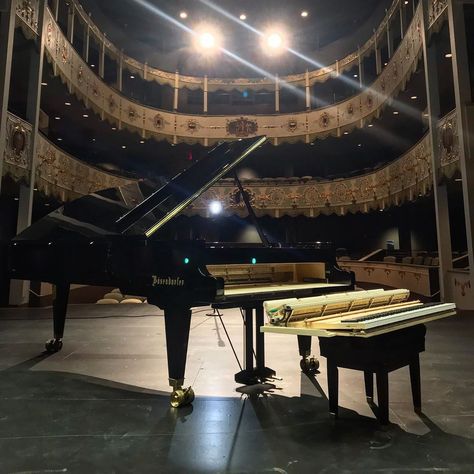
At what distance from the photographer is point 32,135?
8.16 m

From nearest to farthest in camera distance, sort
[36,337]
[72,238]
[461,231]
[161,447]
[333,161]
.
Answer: [161,447] → [72,238] → [36,337] → [461,231] → [333,161]

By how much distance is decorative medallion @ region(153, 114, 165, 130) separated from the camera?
1523 cm

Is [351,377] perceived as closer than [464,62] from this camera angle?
Yes

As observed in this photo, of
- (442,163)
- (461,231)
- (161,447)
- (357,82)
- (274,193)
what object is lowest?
(161,447)

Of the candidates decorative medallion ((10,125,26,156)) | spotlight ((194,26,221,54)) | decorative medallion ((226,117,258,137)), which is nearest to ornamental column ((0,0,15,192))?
decorative medallion ((10,125,26,156))

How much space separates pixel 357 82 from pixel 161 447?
17085mm

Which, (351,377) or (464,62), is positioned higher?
(464,62)

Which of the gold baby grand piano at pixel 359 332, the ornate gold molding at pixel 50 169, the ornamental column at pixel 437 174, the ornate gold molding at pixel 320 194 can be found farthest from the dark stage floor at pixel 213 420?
the ornate gold molding at pixel 320 194

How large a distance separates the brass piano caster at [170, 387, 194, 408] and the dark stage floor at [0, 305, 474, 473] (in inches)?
1.9

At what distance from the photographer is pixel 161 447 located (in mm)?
1871

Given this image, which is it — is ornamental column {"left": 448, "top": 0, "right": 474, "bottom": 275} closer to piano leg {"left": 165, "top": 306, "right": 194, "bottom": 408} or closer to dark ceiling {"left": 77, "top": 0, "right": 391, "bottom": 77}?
piano leg {"left": 165, "top": 306, "right": 194, "bottom": 408}

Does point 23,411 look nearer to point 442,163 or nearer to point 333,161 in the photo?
point 442,163

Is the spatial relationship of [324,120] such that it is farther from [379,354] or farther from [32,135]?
[379,354]

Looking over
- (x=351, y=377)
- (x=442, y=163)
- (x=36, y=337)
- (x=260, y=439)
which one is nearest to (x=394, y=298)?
(x=351, y=377)
